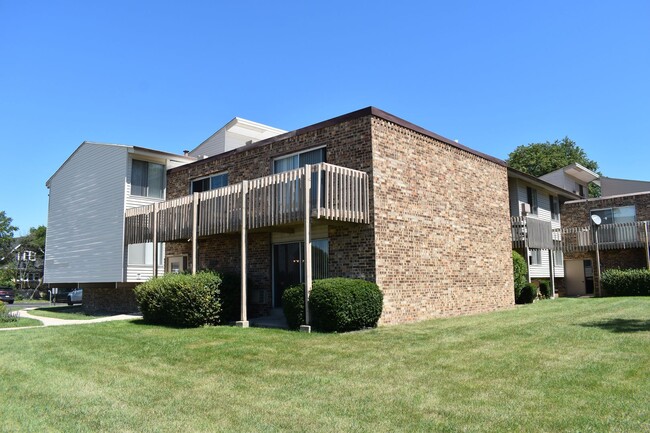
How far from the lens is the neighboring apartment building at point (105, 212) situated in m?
20.6

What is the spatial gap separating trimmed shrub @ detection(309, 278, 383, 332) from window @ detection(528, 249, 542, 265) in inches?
625

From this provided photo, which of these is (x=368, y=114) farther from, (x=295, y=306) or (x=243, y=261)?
(x=295, y=306)

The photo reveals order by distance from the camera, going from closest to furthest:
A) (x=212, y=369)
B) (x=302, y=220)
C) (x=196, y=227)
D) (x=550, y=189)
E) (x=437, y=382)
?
(x=437, y=382)
(x=212, y=369)
(x=302, y=220)
(x=196, y=227)
(x=550, y=189)

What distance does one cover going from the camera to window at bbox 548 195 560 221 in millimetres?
29078

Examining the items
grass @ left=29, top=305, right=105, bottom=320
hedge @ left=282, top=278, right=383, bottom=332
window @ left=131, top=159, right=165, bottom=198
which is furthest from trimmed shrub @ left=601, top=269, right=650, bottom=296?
grass @ left=29, top=305, right=105, bottom=320

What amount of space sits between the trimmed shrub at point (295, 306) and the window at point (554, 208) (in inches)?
815

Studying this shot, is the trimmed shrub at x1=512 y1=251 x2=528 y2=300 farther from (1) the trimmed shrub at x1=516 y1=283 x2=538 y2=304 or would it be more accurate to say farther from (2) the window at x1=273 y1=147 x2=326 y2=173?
(2) the window at x1=273 y1=147 x2=326 y2=173

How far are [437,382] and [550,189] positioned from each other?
2292 centimetres

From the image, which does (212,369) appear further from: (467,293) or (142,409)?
(467,293)

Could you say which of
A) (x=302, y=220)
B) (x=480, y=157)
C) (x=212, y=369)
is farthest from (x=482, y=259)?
(x=212, y=369)

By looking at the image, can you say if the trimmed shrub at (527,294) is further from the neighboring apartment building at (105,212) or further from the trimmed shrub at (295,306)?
the neighboring apartment building at (105,212)

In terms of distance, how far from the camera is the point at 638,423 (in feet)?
16.5

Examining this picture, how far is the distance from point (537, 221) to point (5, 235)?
60984mm

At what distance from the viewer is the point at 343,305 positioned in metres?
11.9
